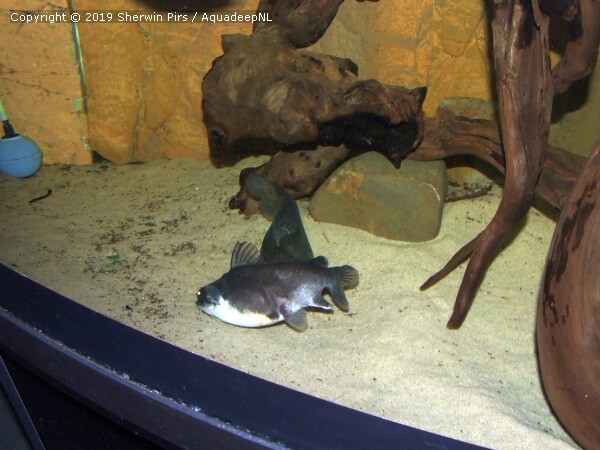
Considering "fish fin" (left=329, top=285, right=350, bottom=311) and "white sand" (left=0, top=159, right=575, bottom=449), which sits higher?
"fish fin" (left=329, top=285, right=350, bottom=311)

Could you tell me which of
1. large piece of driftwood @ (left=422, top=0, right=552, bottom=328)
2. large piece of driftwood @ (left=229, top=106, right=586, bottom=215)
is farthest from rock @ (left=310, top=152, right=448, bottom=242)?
large piece of driftwood @ (left=422, top=0, right=552, bottom=328)

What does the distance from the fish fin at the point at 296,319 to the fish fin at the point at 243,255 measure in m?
0.39

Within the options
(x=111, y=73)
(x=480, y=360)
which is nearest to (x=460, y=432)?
(x=480, y=360)

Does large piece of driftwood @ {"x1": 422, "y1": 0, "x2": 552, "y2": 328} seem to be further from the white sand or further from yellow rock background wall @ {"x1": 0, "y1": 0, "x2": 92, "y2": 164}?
yellow rock background wall @ {"x1": 0, "y1": 0, "x2": 92, "y2": 164}

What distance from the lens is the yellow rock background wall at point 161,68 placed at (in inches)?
127

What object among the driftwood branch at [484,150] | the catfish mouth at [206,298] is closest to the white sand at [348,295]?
the catfish mouth at [206,298]

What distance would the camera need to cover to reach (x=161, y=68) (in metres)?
4.06

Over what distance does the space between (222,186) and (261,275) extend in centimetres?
163

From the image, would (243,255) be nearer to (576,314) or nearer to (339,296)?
(339,296)

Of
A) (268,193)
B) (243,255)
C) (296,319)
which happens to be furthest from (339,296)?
(268,193)

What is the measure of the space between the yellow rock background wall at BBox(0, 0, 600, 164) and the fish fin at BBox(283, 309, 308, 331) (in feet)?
5.76

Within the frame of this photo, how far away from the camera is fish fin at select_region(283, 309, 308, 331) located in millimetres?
2287

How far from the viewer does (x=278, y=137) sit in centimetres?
269

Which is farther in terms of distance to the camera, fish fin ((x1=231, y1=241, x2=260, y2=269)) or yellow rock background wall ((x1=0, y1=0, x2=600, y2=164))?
yellow rock background wall ((x1=0, y1=0, x2=600, y2=164))
